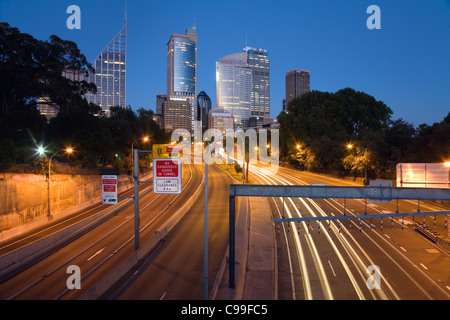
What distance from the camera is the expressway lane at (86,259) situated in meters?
15.2

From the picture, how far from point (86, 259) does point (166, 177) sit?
843 centimetres

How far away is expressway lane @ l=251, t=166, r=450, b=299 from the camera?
619 inches

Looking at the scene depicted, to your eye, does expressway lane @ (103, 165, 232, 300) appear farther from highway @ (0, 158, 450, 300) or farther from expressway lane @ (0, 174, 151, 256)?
expressway lane @ (0, 174, 151, 256)

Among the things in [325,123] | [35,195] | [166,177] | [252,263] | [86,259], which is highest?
[325,123]

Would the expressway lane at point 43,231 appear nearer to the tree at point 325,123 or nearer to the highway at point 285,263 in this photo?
the highway at point 285,263

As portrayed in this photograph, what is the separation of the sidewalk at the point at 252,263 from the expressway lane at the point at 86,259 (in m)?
7.36

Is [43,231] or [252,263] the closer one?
[252,263]

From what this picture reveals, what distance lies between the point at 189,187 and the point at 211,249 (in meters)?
29.0

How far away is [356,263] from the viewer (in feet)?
63.5

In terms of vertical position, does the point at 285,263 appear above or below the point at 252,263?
below

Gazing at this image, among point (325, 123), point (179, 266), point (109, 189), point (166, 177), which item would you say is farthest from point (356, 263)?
point (325, 123)

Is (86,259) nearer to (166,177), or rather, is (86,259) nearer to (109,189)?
(109,189)

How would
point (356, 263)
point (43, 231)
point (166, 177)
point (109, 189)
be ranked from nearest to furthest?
1. point (166, 177)
2. point (356, 263)
3. point (109, 189)
4. point (43, 231)

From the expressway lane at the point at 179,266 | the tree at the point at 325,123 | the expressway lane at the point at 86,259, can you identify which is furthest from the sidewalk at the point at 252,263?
the tree at the point at 325,123
